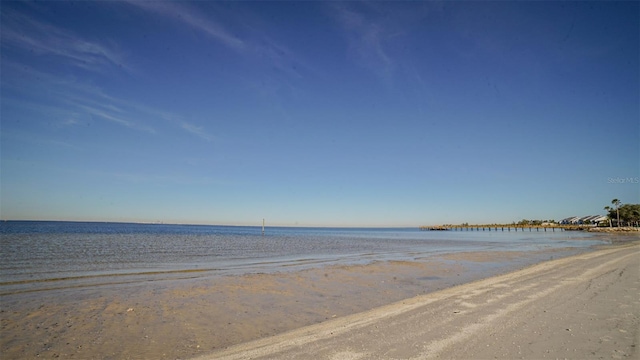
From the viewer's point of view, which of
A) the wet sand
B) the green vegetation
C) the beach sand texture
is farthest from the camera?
the green vegetation

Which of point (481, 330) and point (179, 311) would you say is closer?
point (481, 330)

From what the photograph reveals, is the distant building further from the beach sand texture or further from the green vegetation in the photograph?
the beach sand texture

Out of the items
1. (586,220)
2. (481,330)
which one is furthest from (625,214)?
(481,330)

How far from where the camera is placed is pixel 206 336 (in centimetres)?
814

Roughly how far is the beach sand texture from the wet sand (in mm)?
1233

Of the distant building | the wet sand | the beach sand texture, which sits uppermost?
the distant building

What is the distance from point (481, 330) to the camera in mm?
7441

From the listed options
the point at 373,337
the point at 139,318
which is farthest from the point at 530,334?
the point at 139,318

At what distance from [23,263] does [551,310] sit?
25760 millimetres

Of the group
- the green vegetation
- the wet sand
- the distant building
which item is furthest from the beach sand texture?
the distant building

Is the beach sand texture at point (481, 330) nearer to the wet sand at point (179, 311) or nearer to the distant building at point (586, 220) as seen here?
the wet sand at point (179, 311)

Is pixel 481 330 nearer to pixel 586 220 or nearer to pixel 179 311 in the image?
pixel 179 311

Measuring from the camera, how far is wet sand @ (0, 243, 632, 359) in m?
7.51

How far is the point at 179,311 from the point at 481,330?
27.7 ft
